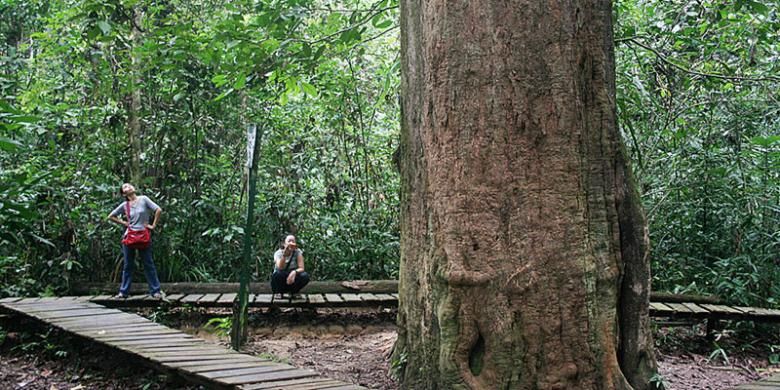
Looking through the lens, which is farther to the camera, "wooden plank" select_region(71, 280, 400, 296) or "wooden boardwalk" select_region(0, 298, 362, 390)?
"wooden plank" select_region(71, 280, 400, 296)

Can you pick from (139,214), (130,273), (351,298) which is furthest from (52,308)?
(351,298)

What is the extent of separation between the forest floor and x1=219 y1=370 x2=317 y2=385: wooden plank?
70 centimetres

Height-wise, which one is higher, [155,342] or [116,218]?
[116,218]

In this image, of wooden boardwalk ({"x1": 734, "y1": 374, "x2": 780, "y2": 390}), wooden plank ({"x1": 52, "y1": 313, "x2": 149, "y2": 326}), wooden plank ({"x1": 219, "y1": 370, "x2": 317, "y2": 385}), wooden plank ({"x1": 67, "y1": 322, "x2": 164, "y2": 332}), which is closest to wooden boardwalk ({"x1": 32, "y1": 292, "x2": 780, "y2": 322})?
wooden plank ({"x1": 52, "y1": 313, "x2": 149, "y2": 326})

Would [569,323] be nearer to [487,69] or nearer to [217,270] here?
[487,69]

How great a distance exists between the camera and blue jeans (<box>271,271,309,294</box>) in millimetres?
7960

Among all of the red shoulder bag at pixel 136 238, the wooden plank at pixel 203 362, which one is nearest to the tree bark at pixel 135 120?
the red shoulder bag at pixel 136 238

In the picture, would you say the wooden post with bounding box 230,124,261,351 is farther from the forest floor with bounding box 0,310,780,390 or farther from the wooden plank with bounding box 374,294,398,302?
the wooden plank with bounding box 374,294,398,302

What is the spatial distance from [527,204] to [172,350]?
3.09 meters

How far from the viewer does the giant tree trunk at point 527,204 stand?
3.44 meters

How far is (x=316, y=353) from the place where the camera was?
6457 mm

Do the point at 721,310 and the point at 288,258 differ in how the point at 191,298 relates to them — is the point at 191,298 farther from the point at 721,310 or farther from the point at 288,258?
the point at 721,310

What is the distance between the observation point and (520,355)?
3.44 metres

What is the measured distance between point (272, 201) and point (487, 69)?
278 inches
